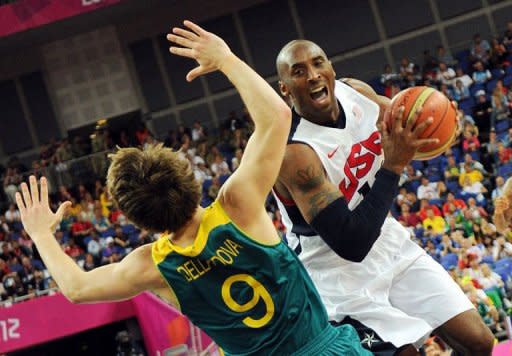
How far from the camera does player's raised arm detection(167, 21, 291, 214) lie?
3373 millimetres

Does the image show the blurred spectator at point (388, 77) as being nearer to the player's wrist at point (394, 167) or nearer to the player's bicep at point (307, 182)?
the player's bicep at point (307, 182)

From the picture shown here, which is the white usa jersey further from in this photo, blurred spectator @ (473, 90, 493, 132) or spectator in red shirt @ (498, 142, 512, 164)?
blurred spectator @ (473, 90, 493, 132)

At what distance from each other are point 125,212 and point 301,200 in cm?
132

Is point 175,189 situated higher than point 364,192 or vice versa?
point 175,189

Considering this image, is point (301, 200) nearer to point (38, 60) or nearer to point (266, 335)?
point (266, 335)

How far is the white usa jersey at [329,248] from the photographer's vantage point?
488cm

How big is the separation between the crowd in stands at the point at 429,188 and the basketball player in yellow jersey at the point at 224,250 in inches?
367

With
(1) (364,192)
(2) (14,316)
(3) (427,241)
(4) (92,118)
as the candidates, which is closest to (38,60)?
(4) (92,118)

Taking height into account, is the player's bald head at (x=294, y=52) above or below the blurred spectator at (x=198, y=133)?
above

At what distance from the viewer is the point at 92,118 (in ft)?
76.8

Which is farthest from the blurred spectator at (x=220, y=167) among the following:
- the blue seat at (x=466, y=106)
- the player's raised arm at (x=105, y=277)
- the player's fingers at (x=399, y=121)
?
the player's raised arm at (x=105, y=277)

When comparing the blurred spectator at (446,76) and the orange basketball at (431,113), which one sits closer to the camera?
the orange basketball at (431,113)

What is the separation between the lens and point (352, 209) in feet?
15.8

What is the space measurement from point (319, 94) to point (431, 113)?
0.70m
